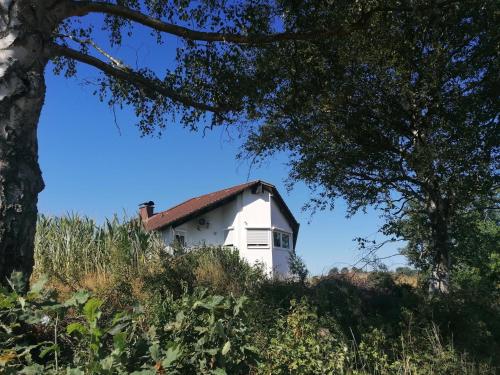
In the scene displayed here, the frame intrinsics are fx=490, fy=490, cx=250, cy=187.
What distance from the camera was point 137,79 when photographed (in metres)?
7.12

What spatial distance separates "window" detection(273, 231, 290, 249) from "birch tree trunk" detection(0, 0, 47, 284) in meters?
27.0

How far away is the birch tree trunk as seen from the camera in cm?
403

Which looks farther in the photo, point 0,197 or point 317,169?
point 317,169

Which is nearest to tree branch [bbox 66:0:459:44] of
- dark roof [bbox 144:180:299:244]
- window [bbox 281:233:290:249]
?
dark roof [bbox 144:180:299:244]

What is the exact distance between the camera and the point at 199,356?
268 cm

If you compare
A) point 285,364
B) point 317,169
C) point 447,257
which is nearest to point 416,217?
point 447,257

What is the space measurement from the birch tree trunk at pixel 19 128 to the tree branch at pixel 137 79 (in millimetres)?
868

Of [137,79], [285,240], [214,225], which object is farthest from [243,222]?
[137,79]

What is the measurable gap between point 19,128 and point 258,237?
87.1ft

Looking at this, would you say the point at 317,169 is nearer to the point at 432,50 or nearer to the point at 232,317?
the point at 432,50

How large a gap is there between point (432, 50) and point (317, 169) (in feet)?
10.2

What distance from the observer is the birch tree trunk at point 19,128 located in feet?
13.2

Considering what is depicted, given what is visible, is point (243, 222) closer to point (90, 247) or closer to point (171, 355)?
point (90, 247)

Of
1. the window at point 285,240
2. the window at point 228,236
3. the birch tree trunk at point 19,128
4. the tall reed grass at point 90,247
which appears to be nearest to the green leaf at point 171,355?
the birch tree trunk at point 19,128
